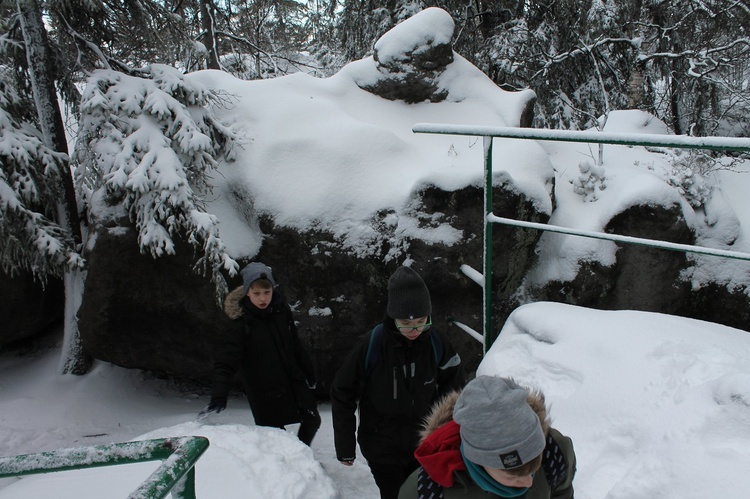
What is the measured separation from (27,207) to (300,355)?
3222mm

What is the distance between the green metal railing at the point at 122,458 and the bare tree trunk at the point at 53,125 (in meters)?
4.15

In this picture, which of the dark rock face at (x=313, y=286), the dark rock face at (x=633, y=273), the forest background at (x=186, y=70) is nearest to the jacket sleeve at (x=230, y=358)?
the forest background at (x=186, y=70)

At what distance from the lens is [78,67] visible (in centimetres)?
493

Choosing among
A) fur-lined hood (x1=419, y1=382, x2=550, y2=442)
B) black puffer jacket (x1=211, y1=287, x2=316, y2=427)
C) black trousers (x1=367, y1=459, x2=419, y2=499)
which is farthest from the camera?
black puffer jacket (x1=211, y1=287, x2=316, y2=427)

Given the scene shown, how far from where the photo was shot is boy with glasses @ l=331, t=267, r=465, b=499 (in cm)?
237

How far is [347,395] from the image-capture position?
2.39 m

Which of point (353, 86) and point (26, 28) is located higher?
point (26, 28)

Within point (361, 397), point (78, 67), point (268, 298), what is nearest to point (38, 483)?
point (268, 298)

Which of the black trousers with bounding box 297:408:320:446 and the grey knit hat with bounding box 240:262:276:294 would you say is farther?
the black trousers with bounding box 297:408:320:446

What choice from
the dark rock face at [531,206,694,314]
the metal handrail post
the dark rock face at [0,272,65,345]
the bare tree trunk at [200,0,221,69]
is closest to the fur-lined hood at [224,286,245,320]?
the metal handrail post

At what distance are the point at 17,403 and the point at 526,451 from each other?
5193 millimetres

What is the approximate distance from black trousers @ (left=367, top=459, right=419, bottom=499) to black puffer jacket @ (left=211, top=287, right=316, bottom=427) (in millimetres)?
807

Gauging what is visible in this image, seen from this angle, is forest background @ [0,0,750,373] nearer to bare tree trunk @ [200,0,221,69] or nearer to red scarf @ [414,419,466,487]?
bare tree trunk @ [200,0,221,69]

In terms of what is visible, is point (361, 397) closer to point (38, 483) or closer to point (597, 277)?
point (38, 483)
